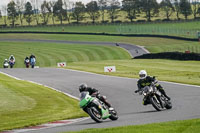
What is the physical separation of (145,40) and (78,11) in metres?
96.2

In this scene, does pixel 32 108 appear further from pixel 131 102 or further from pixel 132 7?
pixel 132 7

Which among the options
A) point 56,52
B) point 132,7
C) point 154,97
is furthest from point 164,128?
point 132,7

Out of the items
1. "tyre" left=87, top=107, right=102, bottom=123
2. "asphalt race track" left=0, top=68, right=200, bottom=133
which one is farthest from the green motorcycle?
"asphalt race track" left=0, top=68, right=200, bottom=133

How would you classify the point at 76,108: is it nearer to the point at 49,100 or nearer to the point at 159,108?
the point at 49,100

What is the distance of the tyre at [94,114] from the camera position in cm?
1430

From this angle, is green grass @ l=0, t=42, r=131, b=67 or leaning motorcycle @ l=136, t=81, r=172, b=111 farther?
green grass @ l=0, t=42, r=131, b=67

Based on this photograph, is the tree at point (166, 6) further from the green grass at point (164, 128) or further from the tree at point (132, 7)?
the green grass at point (164, 128)

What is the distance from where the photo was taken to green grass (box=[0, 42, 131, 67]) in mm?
68875

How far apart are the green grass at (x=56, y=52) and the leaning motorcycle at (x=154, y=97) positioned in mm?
47704

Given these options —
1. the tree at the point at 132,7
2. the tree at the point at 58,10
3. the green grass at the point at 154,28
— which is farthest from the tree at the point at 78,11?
→ the green grass at the point at 154,28

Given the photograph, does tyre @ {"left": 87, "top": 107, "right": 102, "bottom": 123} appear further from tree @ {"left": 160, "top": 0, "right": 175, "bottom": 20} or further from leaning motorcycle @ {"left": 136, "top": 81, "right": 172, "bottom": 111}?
tree @ {"left": 160, "top": 0, "right": 175, "bottom": 20}

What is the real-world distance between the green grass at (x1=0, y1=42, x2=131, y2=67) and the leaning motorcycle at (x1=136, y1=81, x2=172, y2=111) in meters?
47.7

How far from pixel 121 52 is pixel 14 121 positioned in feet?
191

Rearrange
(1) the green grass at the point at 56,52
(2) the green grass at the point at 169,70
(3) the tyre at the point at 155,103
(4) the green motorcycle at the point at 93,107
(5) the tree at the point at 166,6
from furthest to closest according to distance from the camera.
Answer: (5) the tree at the point at 166,6
(1) the green grass at the point at 56,52
(2) the green grass at the point at 169,70
(3) the tyre at the point at 155,103
(4) the green motorcycle at the point at 93,107
